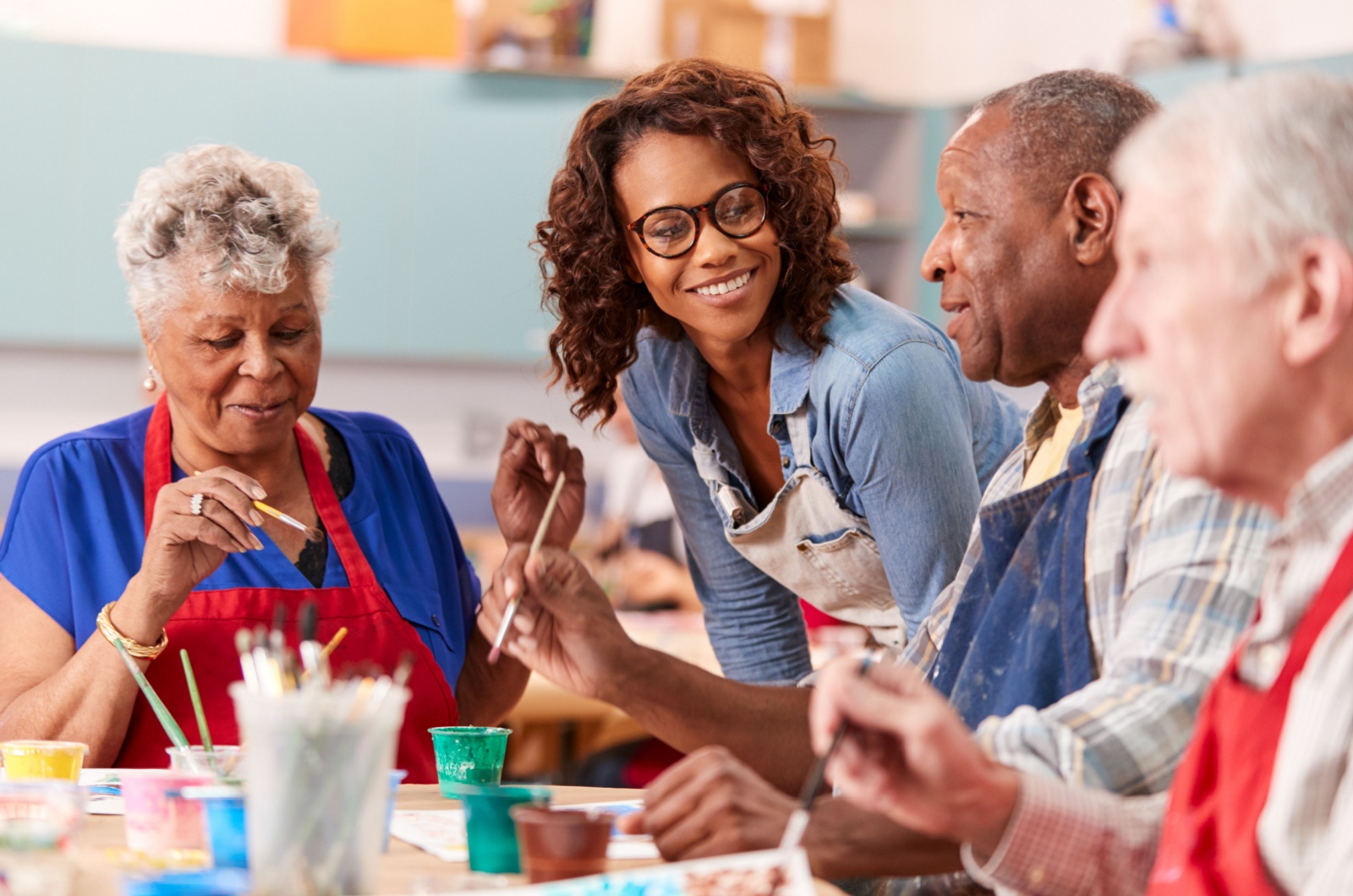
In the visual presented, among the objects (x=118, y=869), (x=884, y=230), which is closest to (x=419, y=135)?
(x=884, y=230)

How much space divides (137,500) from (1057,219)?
1.26m

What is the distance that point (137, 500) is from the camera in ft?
6.61

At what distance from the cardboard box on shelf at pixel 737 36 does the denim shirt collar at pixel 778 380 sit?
3358mm

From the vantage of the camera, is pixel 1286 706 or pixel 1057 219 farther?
pixel 1057 219

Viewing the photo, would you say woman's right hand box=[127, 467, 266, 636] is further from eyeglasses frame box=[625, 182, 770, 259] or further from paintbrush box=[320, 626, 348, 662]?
eyeglasses frame box=[625, 182, 770, 259]

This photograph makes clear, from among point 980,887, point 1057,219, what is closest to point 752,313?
point 1057,219

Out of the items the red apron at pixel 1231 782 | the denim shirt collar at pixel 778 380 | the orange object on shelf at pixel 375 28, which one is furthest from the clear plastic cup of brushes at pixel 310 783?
the orange object on shelf at pixel 375 28

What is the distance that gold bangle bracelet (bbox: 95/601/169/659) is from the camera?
69.2 inches

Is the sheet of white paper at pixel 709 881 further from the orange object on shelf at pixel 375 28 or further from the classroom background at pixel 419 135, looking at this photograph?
the orange object on shelf at pixel 375 28

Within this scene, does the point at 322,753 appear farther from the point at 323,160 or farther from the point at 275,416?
the point at 323,160

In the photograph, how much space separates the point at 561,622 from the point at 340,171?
4.02 meters

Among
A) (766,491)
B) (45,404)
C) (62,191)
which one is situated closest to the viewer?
(766,491)

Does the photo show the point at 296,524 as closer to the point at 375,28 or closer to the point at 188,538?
the point at 188,538

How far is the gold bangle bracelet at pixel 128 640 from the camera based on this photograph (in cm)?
176
